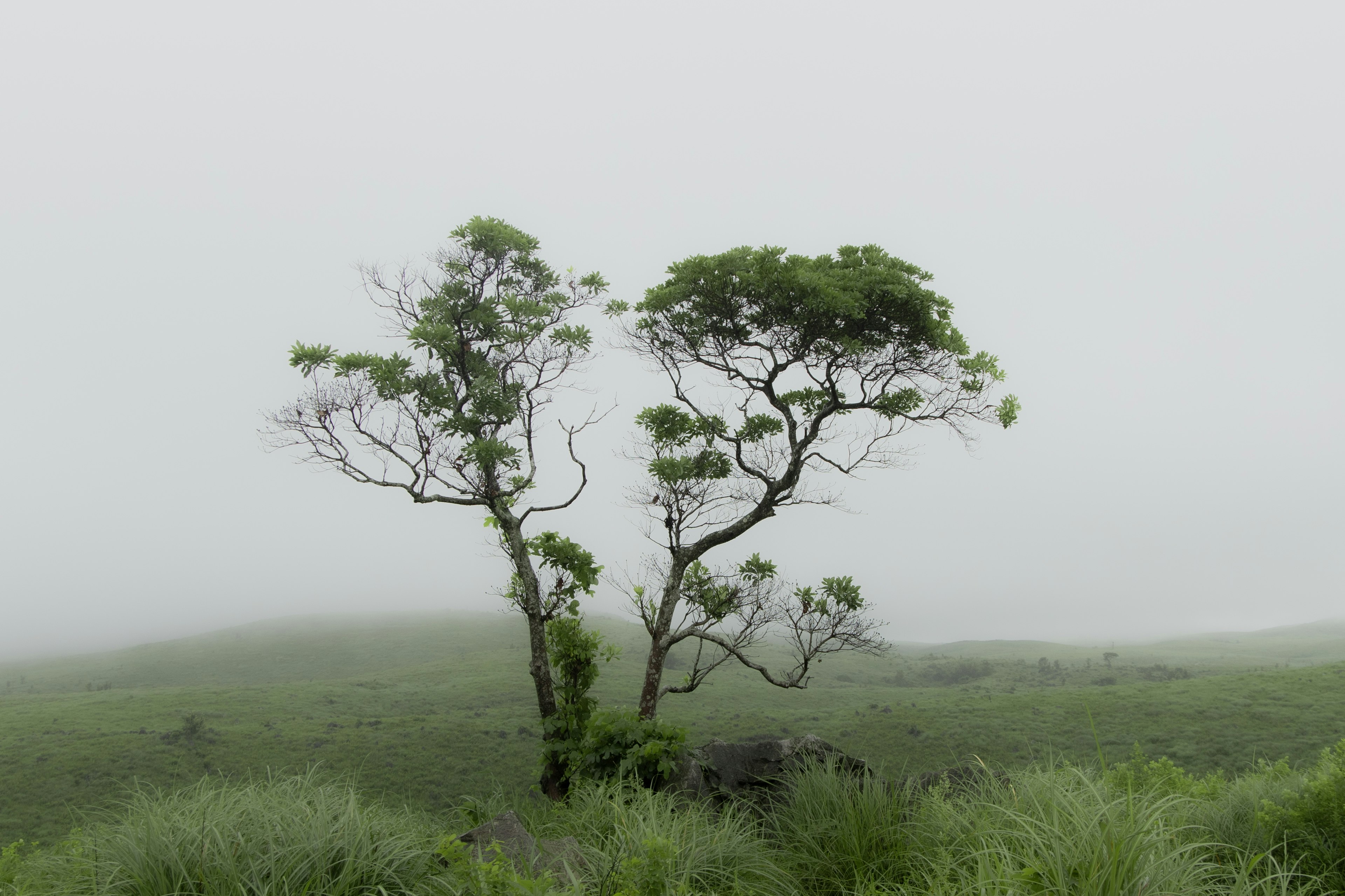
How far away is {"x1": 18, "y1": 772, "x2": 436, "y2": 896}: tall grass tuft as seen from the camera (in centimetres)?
498

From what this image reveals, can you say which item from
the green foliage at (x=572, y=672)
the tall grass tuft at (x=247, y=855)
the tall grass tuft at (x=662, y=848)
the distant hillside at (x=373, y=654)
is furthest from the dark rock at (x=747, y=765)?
the distant hillside at (x=373, y=654)

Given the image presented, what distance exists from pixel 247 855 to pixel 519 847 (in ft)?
6.74

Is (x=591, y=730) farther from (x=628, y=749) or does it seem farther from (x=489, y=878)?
(x=489, y=878)

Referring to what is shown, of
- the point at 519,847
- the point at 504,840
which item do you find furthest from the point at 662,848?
the point at 504,840

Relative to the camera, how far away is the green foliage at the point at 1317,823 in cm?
634

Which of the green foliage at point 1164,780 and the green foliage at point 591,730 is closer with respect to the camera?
the green foliage at point 1164,780

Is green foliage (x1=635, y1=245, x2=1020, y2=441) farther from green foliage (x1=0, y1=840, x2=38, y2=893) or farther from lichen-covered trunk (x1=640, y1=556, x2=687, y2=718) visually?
green foliage (x1=0, y1=840, x2=38, y2=893)

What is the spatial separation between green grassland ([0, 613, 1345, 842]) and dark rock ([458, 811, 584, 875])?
23.2ft

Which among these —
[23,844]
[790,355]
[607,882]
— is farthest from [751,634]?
[23,844]

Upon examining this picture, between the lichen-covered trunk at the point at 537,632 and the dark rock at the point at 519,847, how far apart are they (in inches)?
267

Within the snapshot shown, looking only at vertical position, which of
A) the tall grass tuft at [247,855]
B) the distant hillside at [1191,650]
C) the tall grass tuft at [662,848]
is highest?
the tall grass tuft at [247,855]

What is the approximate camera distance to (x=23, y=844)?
51.2ft

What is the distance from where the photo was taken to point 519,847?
578 cm

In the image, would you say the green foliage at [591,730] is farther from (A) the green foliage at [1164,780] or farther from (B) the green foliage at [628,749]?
(A) the green foliage at [1164,780]
